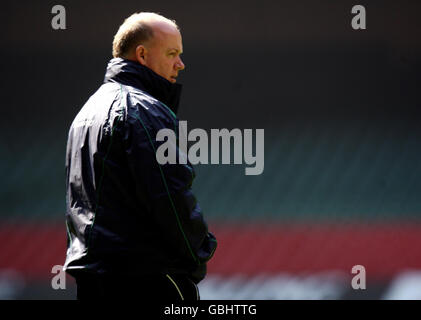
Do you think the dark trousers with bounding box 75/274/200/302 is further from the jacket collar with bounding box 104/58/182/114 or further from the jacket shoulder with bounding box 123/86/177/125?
the jacket collar with bounding box 104/58/182/114

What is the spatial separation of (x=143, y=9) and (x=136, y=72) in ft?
7.02

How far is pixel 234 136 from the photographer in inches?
147

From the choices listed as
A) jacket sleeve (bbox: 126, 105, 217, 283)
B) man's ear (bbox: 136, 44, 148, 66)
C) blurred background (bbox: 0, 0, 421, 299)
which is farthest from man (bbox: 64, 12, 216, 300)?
blurred background (bbox: 0, 0, 421, 299)

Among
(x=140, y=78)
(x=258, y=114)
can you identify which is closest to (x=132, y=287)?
(x=140, y=78)

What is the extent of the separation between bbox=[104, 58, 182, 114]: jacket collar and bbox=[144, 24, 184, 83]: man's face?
5 centimetres

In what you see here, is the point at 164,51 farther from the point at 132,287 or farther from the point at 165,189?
the point at 132,287

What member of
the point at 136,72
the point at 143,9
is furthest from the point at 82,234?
the point at 143,9

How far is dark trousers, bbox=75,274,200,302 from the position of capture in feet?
5.15

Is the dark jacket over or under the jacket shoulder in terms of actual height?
under

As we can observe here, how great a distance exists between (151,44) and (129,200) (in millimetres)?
537

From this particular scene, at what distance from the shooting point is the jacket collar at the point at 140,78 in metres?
1.73

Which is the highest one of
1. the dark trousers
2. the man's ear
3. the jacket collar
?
the man's ear

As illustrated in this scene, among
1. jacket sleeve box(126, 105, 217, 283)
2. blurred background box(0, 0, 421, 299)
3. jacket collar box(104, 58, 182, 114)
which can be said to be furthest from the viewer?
blurred background box(0, 0, 421, 299)

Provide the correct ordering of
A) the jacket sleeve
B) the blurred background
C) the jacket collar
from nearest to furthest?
the jacket sleeve → the jacket collar → the blurred background
